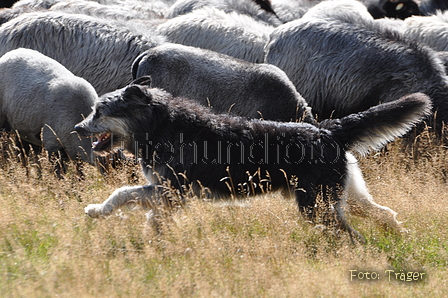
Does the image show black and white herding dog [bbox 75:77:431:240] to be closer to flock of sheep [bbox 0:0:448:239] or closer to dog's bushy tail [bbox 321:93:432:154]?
dog's bushy tail [bbox 321:93:432:154]

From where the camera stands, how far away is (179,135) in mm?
5961

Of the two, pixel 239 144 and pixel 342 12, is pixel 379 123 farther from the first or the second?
pixel 342 12

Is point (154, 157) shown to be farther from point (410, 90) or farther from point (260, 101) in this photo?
point (410, 90)

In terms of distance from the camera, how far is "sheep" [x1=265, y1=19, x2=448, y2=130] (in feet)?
29.1

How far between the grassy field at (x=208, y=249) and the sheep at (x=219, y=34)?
4069 millimetres

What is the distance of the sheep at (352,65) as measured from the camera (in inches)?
349

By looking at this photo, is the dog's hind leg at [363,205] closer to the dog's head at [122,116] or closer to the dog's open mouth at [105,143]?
the dog's head at [122,116]

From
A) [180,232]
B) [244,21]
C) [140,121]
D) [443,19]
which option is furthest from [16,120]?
[443,19]

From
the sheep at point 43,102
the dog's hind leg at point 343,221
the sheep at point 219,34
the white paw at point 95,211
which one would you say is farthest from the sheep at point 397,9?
the white paw at point 95,211

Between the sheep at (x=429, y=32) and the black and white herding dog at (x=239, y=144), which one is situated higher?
the black and white herding dog at (x=239, y=144)

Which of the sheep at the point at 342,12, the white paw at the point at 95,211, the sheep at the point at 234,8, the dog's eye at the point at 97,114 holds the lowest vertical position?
the sheep at the point at 234,8

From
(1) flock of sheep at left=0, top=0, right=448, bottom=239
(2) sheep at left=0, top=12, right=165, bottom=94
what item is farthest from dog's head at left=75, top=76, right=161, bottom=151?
(2) sheep at left=0, top=12, right=165, bottom=94

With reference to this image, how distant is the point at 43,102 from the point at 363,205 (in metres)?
4.29

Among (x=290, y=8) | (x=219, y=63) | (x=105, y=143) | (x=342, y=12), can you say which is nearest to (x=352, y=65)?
(x=342, y=12)
